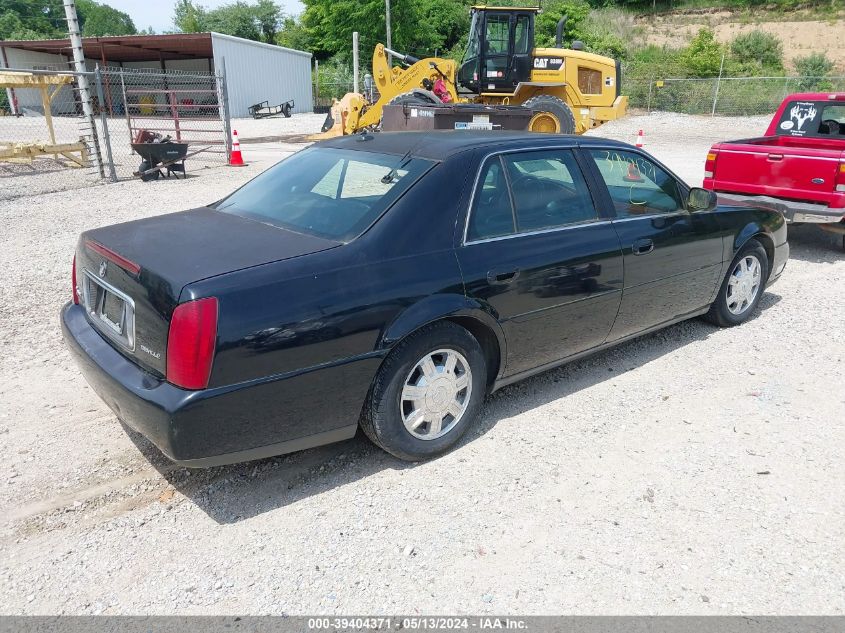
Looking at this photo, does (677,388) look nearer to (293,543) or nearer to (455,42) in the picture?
(293,543)

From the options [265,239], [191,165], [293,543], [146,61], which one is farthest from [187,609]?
[146,61]

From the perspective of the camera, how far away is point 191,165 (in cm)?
1560

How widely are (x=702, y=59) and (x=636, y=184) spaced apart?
134ft

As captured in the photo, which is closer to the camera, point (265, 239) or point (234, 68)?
point (265, 239)

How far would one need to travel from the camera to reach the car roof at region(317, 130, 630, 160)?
364cm

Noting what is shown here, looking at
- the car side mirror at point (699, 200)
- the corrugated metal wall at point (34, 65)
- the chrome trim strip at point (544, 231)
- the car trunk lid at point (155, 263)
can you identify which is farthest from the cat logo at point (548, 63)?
the corrugated metal wall at point (34, 65)

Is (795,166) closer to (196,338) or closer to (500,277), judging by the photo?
Answer: (500,277)

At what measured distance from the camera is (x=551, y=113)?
52.9 feet

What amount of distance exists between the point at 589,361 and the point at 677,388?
0.66 m

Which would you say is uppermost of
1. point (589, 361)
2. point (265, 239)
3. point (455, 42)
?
point (455, 42)

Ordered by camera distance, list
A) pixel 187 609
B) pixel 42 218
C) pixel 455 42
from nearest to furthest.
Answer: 1. pixel 187 609
2. pixel 42 218
3. pixel 455 42

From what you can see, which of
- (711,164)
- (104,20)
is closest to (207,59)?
(711,164)

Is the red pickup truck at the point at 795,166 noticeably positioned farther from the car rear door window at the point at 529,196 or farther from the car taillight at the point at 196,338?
the car taillight at the point at 196,338

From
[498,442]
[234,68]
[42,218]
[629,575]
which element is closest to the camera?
[629,575]
